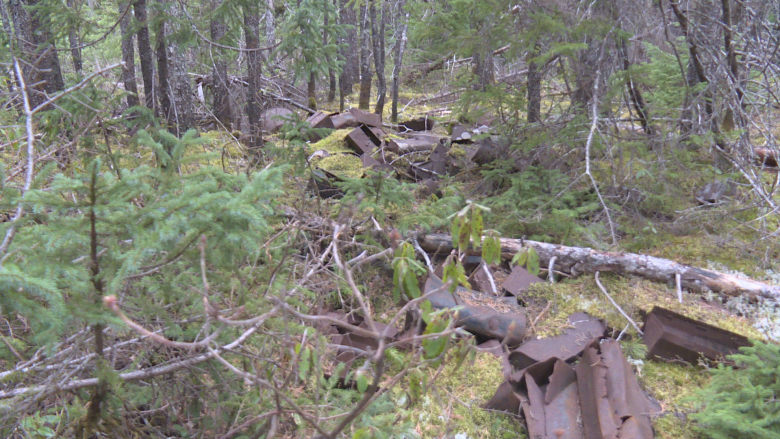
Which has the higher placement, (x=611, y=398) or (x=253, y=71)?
(x=253, y=71)

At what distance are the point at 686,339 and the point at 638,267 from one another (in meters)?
1.13

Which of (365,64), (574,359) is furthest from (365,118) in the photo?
(574,359)

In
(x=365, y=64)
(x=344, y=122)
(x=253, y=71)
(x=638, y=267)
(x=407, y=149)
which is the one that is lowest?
(x=638, y=267)

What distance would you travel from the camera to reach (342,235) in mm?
4633

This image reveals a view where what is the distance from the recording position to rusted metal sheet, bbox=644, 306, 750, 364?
3605 mm

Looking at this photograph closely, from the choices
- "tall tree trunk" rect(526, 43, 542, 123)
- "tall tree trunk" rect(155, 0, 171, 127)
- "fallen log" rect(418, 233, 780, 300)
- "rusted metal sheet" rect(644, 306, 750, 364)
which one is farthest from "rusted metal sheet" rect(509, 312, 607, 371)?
"tall tree trunk" rect(155, 0, 171, 127)

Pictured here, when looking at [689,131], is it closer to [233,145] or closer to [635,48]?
[635,48]

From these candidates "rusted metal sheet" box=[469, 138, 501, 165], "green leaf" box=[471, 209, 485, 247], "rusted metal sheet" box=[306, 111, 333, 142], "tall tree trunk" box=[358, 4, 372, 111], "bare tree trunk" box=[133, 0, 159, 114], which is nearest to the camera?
"green leaf" box=[471, 209, 485, 247]

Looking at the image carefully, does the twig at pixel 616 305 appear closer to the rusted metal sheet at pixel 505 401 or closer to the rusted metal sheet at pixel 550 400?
the rusted metal sheet at pixel 550 400

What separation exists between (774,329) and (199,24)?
6890 millimetres

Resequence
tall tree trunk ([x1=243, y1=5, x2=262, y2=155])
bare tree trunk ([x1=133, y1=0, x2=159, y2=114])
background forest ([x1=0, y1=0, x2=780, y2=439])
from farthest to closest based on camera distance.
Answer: tall tree trunk ([x1=243, y1=5, x2=262, y2=155])
bare tree trunk ([x1=133, y1=0, x2=159, y2=114])
background forest ([x1=0, y1=0, x2=780, y2=439])

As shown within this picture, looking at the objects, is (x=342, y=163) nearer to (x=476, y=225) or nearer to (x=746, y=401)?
(x=476, y=225)

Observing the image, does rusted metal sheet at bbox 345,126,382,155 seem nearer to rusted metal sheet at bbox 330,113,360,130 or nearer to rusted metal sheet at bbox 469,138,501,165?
rusted metal sheet at bbox 330,113,360,130

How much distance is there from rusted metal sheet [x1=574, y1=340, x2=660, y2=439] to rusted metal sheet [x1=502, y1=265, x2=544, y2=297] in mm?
1099
